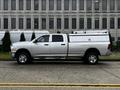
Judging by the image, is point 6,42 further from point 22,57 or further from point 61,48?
point 61,48

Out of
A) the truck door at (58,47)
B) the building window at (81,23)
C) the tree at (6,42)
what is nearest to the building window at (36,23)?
the building window at (81,23)

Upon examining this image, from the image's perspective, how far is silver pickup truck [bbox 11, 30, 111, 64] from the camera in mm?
20422

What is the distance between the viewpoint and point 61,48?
20.6 metres

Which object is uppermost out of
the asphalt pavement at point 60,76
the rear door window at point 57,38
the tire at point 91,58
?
the rear door window at point 57,38

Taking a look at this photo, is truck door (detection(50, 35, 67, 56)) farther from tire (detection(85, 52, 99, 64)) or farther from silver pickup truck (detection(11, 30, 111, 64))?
tire (detection(85, 52, 99, 64))

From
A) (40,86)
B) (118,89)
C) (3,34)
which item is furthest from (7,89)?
(3,34)

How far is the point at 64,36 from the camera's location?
2095cm

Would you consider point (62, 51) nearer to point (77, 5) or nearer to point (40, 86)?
point (40, 86)

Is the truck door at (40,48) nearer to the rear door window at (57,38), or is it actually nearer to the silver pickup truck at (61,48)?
the silver pickup truck at (61,48)

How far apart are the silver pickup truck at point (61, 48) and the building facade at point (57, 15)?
60.3 metres

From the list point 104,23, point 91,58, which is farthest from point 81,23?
point 91,58

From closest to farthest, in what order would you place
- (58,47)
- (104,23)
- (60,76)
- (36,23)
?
1. (60,76)
2. (58,47)
3. (36,23)
4. (104,23)

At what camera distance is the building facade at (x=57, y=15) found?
8112 cm

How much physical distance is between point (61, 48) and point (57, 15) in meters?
61.1
